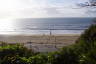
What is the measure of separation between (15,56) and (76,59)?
1.58 metres

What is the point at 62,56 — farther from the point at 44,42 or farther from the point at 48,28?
the point at 48,28

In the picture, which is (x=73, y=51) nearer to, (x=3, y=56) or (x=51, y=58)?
(x=51, y=58)

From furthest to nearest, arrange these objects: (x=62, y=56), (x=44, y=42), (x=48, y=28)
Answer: (x=48, y=28)
(x=44, y=42)
(x=62, y=56)

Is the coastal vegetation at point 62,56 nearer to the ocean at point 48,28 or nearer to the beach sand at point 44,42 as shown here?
the ocean at point 48,28

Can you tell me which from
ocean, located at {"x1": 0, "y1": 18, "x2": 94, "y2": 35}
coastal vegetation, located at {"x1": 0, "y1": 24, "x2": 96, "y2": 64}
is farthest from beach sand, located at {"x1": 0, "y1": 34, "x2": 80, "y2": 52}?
coastal vegetation, located at {"x1": 0, "y1": 24, "x2": 96, "y2": 64}

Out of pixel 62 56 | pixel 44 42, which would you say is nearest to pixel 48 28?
pixel 44 42

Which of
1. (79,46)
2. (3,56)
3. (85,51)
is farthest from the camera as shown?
(3,56)

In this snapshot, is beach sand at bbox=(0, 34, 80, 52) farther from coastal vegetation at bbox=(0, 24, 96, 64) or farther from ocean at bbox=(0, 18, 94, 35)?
coastal vegetation at bbox=(0, 24, 96, 64)

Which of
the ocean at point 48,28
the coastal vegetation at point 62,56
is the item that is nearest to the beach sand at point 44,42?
the ocean at point 48,28

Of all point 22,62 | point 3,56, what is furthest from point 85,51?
point 3,56

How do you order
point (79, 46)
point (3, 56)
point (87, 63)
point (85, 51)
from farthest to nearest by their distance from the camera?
point (3, 56)
point (79, 46)
point (85, 51)
point (87, 63)

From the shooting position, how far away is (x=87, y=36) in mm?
7930

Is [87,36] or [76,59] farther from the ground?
[87,36]

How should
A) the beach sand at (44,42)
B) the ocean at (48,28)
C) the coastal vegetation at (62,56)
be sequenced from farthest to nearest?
the ocean at (48,28)
the beach sand at (44,42)
the coastal vegetation at (62,56)
